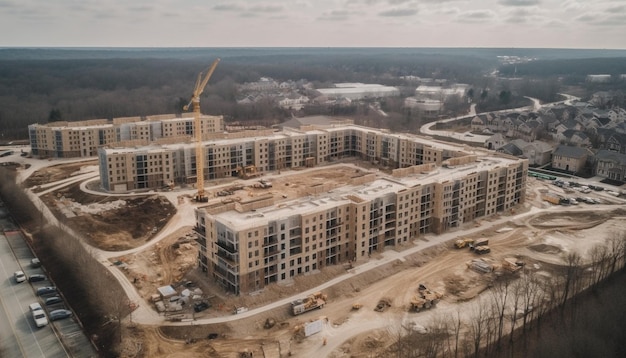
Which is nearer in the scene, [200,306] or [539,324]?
[539,324]

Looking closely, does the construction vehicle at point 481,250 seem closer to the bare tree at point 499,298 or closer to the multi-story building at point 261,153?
the bare tree at point 499,298

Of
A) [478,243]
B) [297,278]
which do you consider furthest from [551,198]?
[297,278]

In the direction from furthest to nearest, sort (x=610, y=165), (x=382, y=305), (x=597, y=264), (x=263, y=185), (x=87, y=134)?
(x=87, y=134)
(x=610, y=165)
(x=263, y=185)
(x=597, y=264)
(x=382, y=305)

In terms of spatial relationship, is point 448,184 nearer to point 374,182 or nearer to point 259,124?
point 374,182

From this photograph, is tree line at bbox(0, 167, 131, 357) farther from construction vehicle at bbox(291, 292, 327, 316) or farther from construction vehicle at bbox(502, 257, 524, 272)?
construction vehicle at bbox(502, 257, 524, 272)

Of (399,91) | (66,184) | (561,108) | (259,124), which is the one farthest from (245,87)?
(66,184)

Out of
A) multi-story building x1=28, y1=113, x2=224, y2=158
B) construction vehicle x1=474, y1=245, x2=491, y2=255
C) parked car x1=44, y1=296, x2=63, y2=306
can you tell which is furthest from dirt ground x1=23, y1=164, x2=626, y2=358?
multi-story building x1=28, y1=113, x2=224, y2=158

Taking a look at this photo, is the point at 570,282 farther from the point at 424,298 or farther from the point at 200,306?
the point at 200,306

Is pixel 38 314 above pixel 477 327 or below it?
above
